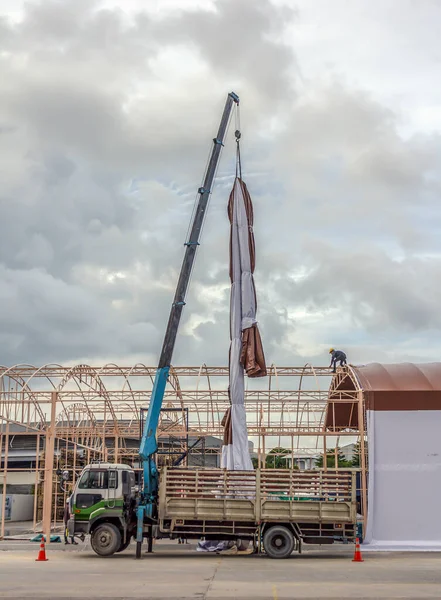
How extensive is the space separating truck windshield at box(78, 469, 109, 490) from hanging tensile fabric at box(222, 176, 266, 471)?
12.1 ft

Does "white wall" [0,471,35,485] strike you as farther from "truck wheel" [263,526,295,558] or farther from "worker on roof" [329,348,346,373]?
"truck wheel" [263,526,295,558]

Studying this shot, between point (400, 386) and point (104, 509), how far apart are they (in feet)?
38.3

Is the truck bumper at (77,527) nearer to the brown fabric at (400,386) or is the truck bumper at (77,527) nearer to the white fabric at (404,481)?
the white fabric at (404,481)

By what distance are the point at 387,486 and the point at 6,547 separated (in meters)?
13.3

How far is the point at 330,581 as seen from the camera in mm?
16203

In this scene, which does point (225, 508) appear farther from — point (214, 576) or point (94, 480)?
point (214, 576)

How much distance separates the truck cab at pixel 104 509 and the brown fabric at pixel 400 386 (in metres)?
9.78

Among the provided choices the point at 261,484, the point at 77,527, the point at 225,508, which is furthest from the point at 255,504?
the point at 77,527

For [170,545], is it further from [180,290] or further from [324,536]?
[180,290]

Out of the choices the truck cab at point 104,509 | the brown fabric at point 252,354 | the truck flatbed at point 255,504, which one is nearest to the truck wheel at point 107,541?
the truck cab at point 104,509

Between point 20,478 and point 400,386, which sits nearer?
point 400,386

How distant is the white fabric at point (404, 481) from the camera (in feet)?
84.7

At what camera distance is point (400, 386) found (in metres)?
27.1

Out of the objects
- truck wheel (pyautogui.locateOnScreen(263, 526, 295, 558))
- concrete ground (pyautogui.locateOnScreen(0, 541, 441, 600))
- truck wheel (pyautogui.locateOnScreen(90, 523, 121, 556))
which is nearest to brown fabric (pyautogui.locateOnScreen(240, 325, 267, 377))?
truck wheel (pyautogui.locateOnScreen(263, 526, 295, 558))
